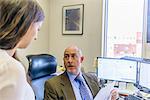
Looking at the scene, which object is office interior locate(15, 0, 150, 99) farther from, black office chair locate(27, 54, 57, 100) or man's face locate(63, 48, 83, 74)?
man's face locate(63, 48, 83, 74)

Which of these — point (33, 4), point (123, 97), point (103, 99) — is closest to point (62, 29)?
point (123, 97)

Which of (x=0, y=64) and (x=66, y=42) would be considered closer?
(x=0, y=64)

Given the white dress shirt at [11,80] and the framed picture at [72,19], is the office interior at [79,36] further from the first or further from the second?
the white dress shirt at [11,80]

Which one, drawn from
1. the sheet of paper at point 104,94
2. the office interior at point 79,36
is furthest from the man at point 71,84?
the office interior at point 79,36

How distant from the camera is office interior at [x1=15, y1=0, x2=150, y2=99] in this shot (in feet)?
11.6

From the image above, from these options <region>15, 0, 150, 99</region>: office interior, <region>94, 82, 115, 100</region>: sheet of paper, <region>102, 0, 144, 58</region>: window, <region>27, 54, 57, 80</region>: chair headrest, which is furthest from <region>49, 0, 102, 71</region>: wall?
<region>94, 82, 115, 100</region>: sheet of paper

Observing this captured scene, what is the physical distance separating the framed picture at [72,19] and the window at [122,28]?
0.39 metres

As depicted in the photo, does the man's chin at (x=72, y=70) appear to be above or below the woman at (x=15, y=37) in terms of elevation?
below

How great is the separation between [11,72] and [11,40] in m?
0.13

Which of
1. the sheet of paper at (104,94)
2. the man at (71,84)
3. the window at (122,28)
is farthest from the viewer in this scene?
the window at (122,28)

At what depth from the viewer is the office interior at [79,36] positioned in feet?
11.6

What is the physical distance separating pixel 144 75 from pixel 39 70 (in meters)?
1.17

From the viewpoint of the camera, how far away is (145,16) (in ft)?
10.4

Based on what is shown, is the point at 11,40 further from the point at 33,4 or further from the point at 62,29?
the point at 62,29
